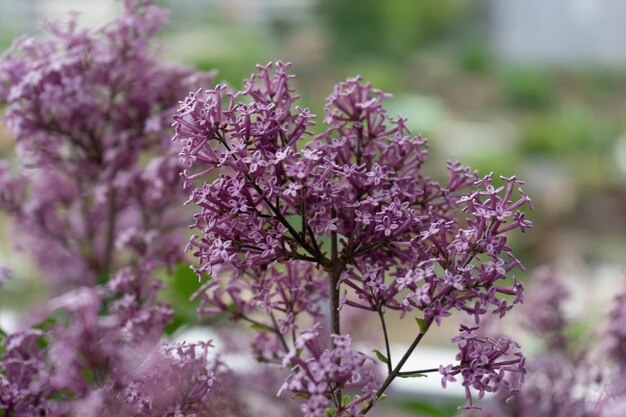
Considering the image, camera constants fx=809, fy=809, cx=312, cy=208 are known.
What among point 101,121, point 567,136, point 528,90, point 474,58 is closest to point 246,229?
point 101,121

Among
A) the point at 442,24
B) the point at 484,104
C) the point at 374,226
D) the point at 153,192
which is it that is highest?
the point at 442,24

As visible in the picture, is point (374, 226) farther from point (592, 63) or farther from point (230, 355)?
point (592, 63)

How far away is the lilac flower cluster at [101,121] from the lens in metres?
0.46

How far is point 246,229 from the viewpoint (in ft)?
1.03

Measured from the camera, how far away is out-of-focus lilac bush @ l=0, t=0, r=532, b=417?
299mm

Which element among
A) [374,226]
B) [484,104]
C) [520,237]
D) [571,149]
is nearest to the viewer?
[374,226]

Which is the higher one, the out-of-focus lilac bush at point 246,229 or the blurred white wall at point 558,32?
the blurred white wall at point 558,32

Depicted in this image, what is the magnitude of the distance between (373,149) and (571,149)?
354cm

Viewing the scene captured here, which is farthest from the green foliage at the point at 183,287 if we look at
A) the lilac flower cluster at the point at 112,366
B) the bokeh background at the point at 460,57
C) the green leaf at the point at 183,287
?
the bokeh background at the point at 460,57

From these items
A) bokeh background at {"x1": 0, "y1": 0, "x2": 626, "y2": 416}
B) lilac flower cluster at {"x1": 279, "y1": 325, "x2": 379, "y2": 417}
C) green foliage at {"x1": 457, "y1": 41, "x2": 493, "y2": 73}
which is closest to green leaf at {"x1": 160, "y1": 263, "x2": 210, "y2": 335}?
lilac flower cluster at {"x1": 279, "y1": 325, "x2": 379, "y2": 417}

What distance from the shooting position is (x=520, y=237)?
2.63 metres

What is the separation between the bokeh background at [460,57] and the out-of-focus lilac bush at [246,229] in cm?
301

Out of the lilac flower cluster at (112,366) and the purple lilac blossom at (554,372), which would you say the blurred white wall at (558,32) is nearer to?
the purple lilac blossom at (554,372)

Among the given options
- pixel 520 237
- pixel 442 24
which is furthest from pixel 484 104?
pixel 520 237
